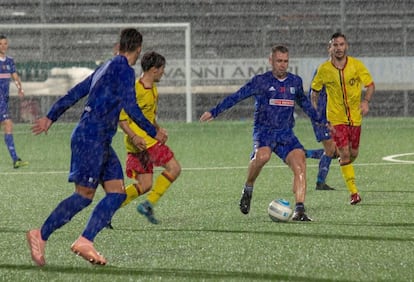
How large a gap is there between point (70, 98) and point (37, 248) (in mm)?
1033

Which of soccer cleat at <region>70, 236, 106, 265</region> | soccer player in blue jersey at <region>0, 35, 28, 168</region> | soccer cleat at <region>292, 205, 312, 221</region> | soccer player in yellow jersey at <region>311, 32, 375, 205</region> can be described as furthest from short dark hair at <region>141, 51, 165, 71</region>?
soccer player in blue jersey at <region>0, 35, 28, 168</region>

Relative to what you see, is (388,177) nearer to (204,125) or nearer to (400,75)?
(204,125)

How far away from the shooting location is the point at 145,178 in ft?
31.2

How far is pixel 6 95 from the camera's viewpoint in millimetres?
17469

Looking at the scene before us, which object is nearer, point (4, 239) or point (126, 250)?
point (126, 250)

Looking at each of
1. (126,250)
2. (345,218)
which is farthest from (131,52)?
(345,218)

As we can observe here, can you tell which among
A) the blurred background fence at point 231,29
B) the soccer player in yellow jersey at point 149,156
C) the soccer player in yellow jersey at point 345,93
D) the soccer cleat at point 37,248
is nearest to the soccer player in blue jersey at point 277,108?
the soccer player in yellow jersey at point 149,156

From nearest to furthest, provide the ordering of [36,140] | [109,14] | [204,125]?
[36,140] → [204,125] → [109,14]

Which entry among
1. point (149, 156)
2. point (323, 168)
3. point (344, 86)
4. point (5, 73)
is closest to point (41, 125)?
point (149, 156)

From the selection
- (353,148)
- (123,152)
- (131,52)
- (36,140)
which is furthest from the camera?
(36,140)

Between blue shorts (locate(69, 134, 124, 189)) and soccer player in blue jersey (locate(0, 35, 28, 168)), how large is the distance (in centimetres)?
926

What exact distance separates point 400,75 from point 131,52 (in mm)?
21522

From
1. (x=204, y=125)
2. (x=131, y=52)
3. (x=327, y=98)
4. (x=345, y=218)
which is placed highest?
(x=131, y=52)

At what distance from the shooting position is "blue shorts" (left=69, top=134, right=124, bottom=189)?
6898mm
